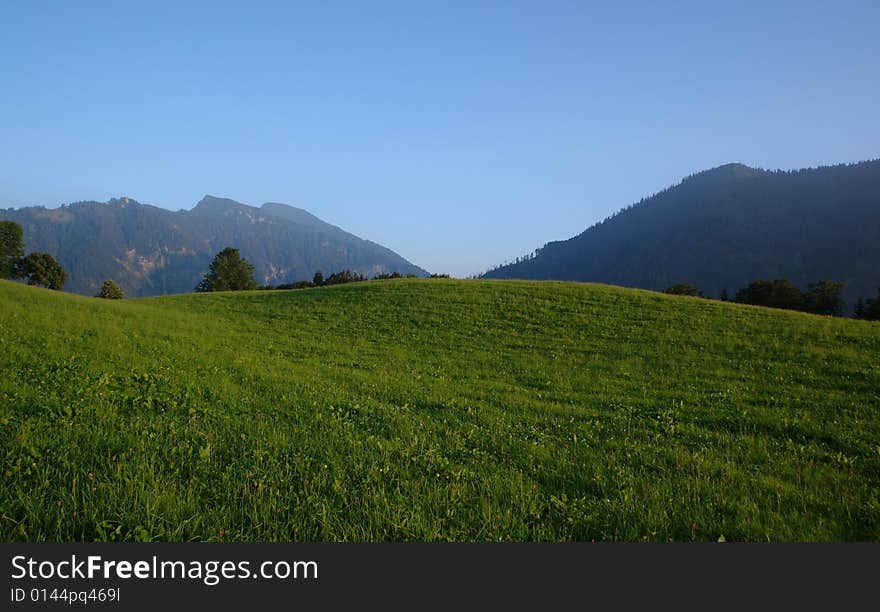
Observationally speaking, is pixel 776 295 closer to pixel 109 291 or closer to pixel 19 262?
pixel 109 291

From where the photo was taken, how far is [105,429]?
712 centimetres

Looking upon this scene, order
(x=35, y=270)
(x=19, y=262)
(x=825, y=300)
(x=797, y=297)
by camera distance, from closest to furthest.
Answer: (x=35, y=270) < (x=19, y=262) < (x=797, y=297) < (x=825, y=300)

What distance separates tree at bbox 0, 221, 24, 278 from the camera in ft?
255

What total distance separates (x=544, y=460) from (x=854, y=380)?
610 inches

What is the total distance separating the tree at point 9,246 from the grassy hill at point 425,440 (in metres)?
86.7

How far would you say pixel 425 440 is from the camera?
A: 797 centimetres

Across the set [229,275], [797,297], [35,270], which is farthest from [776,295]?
[35,270]

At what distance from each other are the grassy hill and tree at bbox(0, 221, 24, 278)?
86687 mm

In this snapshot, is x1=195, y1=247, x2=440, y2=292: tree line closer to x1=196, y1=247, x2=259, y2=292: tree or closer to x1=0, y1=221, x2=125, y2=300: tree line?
x1=196, y1=247, x2=259, y2=292: tree

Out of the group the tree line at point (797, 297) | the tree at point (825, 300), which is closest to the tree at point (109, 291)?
the tree line at point (797, 297)

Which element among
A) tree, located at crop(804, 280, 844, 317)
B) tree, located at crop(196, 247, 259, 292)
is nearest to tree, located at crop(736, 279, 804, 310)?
tree, located at crop(804, 280, 844, 317)

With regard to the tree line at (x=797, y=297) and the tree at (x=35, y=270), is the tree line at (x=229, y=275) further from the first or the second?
the tree line at (x=797, y=297)

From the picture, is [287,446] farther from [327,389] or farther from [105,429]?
[327,389]

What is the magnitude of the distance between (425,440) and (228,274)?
365ft
